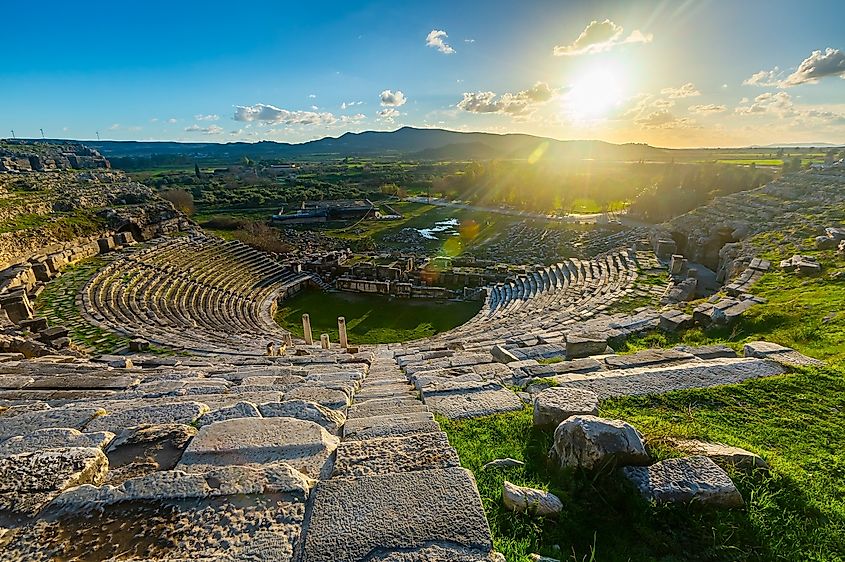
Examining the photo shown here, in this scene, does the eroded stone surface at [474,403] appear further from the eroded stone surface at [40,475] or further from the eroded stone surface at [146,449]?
the eroded stone surface at [40,475]

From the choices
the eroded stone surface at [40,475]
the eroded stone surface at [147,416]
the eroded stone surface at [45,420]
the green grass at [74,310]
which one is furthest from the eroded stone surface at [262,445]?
the green grass at [74,310]

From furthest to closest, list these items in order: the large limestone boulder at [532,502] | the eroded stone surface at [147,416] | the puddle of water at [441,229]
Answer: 1. the puddle of water at [441,229]
2. the eroded stone surface at [147,416]
3. the large limestone boulder at [532,502]

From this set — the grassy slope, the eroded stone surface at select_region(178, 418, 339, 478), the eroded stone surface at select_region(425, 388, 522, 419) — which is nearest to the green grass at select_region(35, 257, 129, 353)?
the eroded stone surface at select_region(178, 418, 339, 478)

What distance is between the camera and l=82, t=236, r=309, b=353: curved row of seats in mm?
15836

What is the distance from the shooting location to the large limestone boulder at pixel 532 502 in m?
3.38

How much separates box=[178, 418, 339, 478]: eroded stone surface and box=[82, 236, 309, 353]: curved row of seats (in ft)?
33.8

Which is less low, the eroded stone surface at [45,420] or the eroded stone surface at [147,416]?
the eroded stone surface at [147,416]

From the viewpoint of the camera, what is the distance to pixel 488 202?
60.7m

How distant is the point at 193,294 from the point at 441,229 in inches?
1177

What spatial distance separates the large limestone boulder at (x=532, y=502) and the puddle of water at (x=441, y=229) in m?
39.7

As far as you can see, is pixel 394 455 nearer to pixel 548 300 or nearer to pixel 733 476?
pixel 733 476

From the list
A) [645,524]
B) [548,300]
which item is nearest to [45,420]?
[645,524]

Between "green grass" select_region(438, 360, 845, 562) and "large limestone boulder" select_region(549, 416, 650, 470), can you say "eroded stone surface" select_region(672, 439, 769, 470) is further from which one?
"large limestone boulder" select_region(549, 416, 650, 470)

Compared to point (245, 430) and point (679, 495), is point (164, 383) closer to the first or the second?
point (245, 430)
